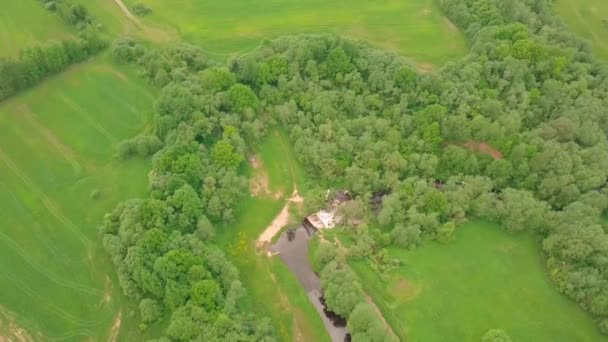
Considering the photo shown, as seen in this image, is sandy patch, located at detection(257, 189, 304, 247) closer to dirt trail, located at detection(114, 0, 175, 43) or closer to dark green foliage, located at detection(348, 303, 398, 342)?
dark green foliage, located at detection(348, 303, 398, 342)

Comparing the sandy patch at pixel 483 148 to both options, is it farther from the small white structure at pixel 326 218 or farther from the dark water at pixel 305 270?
the dark water at pixel 305 270

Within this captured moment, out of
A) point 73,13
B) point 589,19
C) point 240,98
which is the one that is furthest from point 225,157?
point 589,19

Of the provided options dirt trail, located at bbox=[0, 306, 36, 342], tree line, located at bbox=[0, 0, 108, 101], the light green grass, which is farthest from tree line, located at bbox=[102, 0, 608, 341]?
the light green grass

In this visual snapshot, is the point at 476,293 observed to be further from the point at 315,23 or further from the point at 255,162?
the point at 315,23

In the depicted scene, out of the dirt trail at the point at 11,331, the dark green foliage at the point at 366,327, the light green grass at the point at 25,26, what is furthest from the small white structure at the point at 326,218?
the light green grass at the point at 25,26

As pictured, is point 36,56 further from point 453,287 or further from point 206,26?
point 453,287

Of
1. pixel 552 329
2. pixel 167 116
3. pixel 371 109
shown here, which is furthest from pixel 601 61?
pixel 167 116

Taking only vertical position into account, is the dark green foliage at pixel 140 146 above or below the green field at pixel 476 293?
above
